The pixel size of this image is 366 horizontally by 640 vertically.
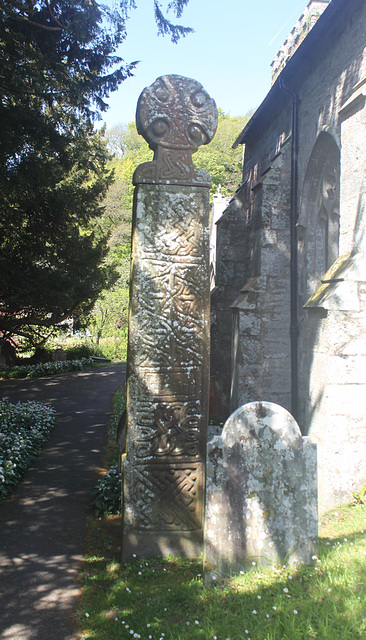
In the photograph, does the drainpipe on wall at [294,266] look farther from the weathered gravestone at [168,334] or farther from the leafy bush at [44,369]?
the leafy bush at [44,369]

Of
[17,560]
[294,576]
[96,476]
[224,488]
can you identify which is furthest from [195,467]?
[96,476]

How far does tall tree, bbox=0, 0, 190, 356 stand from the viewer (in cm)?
718

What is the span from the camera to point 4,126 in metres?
7.23

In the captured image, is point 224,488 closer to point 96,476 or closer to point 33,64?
point 96,476

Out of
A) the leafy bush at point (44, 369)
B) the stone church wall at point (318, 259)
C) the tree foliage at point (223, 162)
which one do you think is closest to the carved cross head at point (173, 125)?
the stone church wall at point (318, 259)

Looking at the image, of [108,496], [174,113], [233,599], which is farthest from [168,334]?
[108,496]

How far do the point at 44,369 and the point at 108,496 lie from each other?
13.9 meters

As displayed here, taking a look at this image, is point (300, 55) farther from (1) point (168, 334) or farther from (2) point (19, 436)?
(2) point (19, 436)

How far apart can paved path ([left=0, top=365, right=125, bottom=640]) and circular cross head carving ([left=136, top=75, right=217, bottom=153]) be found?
402cm

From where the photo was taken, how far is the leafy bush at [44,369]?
18.0 meters

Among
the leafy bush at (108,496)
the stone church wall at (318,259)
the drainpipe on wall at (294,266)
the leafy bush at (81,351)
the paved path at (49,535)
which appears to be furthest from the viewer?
the leafy bush at (81,351)

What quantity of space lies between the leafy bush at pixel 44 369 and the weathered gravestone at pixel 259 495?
15.8m

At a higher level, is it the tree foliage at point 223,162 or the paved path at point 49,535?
the tree foliage at point 223,162

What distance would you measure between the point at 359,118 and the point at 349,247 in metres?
1.53
